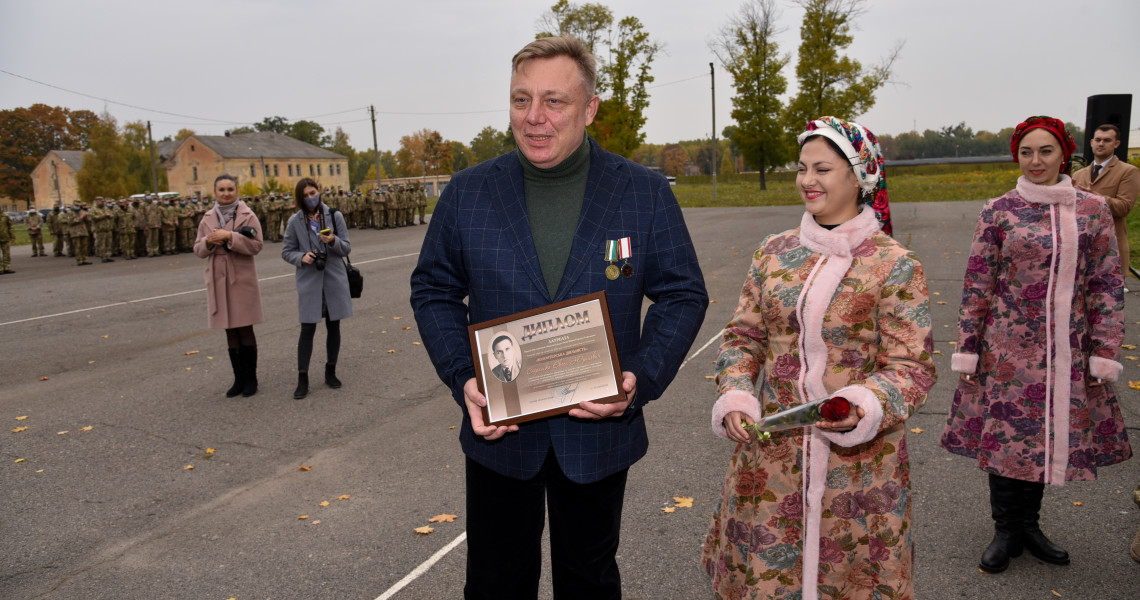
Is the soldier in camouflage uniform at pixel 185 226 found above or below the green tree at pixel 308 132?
below

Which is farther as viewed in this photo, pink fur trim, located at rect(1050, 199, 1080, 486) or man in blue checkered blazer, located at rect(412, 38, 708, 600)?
pink fur trim, located at rect(1050, 199, 1080, 486)

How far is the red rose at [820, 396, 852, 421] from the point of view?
226cm

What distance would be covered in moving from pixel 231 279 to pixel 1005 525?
22.3 feet

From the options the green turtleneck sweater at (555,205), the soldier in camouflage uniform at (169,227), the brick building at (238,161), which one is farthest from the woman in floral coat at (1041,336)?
the brick building at (238,161)

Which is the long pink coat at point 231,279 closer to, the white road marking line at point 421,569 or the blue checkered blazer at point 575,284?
the white road marking line at point 421,569

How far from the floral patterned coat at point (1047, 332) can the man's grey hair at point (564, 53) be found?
2.54m

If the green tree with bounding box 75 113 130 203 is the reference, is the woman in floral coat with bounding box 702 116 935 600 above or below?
below

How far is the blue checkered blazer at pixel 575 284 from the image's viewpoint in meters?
2.43

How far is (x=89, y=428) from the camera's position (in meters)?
6.55

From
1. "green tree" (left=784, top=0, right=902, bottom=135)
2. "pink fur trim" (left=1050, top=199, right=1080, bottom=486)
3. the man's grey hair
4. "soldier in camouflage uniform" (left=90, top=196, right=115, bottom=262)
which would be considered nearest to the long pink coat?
the man's grey hair

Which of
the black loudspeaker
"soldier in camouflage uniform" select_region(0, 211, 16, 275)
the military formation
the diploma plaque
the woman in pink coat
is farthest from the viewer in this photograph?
the military formation

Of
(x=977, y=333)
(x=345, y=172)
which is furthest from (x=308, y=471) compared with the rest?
(x=345, y=172)

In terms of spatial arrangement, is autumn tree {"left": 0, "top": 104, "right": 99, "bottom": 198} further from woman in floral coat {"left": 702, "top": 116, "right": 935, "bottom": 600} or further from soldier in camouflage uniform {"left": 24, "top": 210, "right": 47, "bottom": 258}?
woman in floral coat {"left": 702, "top": 116, "right": 935, "bottom": 600}

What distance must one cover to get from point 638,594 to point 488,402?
1935mm
